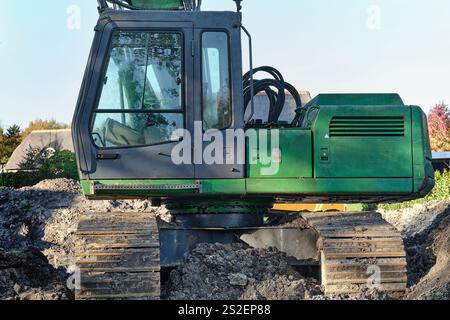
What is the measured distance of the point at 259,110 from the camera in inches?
400

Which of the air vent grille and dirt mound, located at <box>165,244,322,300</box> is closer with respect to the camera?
dirt mound, located at <box>165,244,322,300</box>

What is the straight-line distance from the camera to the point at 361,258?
23.2 ft

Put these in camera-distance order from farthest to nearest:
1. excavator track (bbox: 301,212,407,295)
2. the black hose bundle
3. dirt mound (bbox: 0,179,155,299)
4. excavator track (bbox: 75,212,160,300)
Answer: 1. dirt mound (bbox: 0,179,155,299)
2. the black hose bundle
3. excavator track (bbox: 301,212,407,295)
4. excavator track (bbox: 75,212,160,300)

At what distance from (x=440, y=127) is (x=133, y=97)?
794 inches

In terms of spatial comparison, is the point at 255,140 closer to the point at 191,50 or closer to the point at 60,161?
the point at 191,50

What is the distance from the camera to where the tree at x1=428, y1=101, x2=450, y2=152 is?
24.4 metres

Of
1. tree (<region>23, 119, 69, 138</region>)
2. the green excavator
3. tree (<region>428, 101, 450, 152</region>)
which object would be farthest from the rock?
tree (<region>23, 119, 69, 138</region>)

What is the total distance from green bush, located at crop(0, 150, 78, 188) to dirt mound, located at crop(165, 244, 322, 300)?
15.0 meters

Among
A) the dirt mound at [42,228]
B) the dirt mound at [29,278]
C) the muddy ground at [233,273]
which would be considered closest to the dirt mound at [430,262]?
the muddy ground at [233,273]

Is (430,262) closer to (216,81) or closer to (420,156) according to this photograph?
(420,156)

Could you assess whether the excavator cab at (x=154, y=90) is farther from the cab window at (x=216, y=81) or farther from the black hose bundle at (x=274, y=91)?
the black hose bundle at (x=274, y=91)

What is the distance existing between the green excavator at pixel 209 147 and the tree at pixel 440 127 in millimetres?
17568

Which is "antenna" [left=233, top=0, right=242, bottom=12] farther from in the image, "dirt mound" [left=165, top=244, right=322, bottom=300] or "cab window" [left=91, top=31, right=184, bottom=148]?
"dirt mound" [left=165, top=244, right=322, bottom=300]

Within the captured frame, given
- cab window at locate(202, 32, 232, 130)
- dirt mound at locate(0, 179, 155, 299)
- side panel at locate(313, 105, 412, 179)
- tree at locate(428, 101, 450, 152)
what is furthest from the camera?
tree at locate(428, 101, 450, 152)
